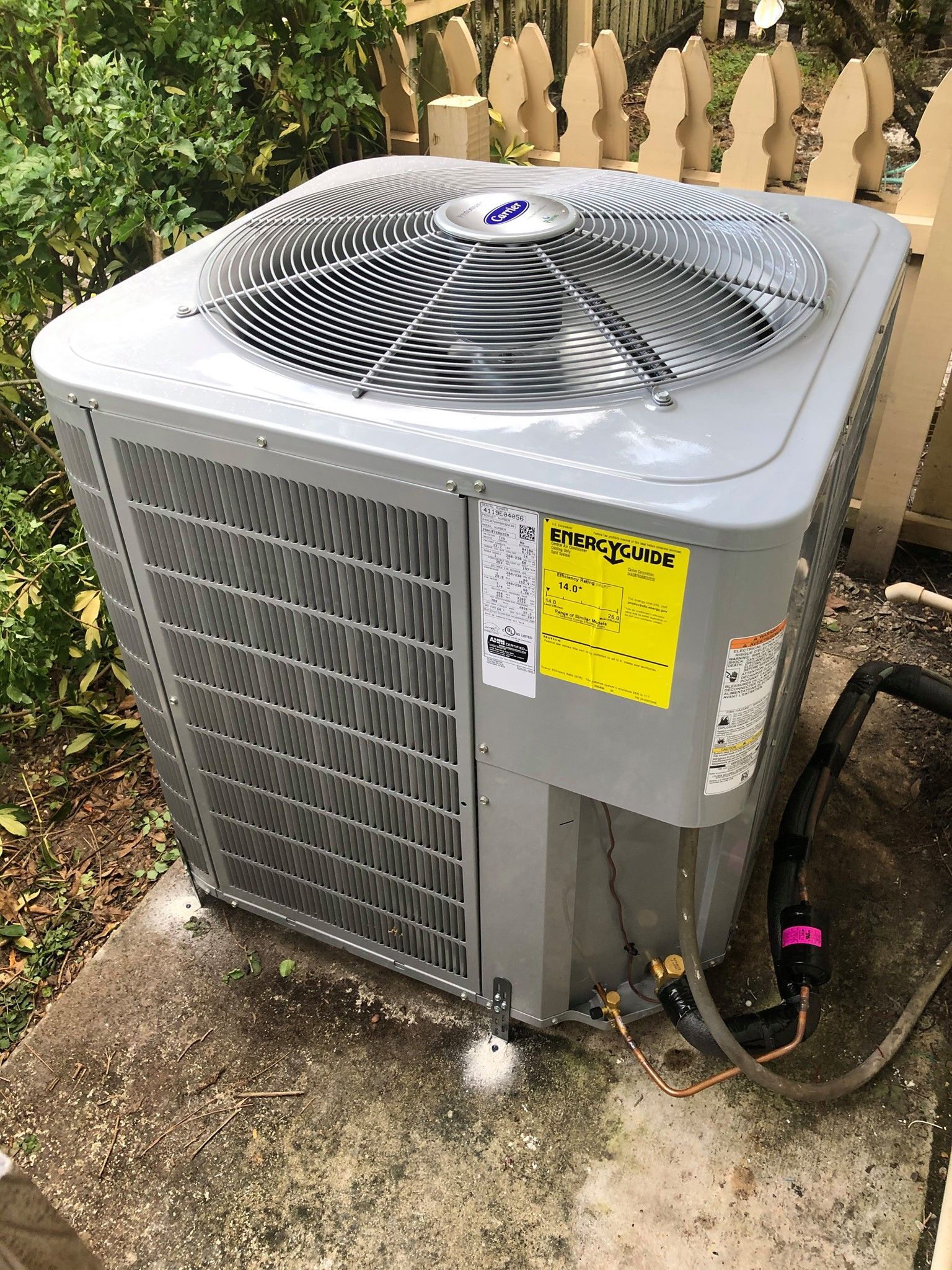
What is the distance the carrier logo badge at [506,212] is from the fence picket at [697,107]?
1.24 m

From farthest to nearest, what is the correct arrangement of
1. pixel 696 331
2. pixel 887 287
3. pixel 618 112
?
pixel 618 112 → pixel 887 287 → pixel 696 331

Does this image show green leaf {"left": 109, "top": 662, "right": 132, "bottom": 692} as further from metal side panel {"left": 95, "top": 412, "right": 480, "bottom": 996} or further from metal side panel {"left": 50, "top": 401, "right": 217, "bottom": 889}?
metal side panel {"left": 95, "top": 412, "right": 480, "bottom": 996}

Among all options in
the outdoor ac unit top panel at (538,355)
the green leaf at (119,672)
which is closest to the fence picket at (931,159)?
the outdoor ac unit top panel at (538,355)

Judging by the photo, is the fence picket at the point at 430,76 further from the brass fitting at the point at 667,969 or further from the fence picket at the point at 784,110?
the brass fitting at the point at 667,969

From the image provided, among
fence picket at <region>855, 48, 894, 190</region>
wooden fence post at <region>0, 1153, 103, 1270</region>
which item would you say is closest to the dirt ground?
wooden fence post at <region>0, 1153, 103, 1270</region>

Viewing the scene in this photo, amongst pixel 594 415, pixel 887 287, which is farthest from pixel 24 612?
pixel 887 287

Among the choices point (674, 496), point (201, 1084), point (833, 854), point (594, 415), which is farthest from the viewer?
point (833, 854)

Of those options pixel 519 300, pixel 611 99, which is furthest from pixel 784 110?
pixel 519 300

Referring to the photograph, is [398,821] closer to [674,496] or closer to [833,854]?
[674,496]

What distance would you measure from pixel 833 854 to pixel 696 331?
1322 millimetres

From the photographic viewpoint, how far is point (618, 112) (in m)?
2.67

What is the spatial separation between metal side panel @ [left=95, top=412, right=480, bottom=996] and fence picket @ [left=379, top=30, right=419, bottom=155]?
1.91 metres

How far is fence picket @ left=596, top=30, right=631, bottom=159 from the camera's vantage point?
8.39 feet

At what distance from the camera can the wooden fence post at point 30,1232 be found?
571 millimetres
